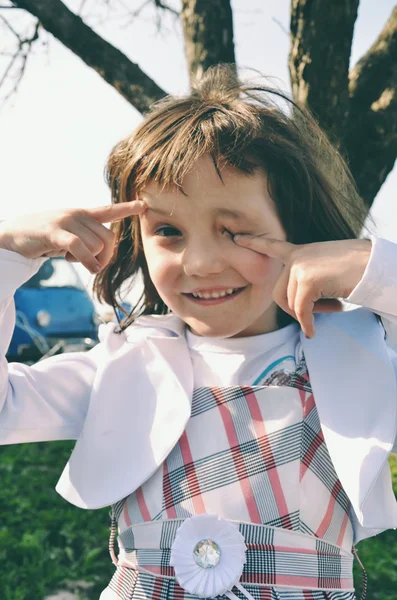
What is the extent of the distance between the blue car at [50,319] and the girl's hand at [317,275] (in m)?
5.74

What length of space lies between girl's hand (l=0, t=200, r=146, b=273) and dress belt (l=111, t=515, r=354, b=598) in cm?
58

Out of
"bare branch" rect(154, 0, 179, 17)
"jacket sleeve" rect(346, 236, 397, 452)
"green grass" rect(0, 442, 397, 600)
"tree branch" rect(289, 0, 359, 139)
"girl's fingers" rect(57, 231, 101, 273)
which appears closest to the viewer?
"jacket sleeve" rect(346, 236, 397, 452)

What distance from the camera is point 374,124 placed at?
Answer: 3096 millimetres

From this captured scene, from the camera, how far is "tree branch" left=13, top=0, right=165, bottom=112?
3.43 m

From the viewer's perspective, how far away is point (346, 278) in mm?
1418

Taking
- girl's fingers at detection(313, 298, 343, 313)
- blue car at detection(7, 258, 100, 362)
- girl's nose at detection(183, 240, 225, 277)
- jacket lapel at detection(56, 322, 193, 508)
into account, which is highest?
girl's nose at detection(183, 240, 225, 277)

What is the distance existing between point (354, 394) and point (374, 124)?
6.08ft

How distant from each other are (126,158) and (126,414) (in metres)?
0.64

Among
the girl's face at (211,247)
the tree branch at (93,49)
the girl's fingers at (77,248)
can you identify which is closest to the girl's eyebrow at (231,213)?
the girl's face at (211,247)

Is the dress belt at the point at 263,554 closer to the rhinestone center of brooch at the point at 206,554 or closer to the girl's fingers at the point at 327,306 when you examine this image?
the rhinestone center of brooch at the point at 206,554

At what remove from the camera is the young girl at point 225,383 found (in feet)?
4.82

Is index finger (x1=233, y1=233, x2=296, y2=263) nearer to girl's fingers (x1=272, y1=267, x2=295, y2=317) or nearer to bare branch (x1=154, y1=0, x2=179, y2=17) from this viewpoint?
girl's fingers (x1=272, y1=267, x2=295, y2=317)

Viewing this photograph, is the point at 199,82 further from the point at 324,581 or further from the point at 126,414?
the point at 324,581

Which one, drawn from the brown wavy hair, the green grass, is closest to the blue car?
the green grass
